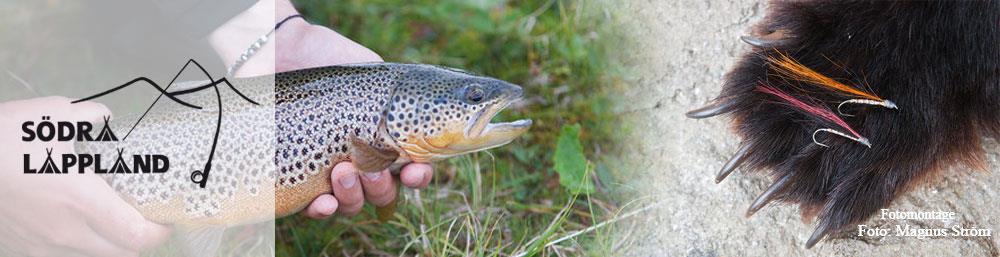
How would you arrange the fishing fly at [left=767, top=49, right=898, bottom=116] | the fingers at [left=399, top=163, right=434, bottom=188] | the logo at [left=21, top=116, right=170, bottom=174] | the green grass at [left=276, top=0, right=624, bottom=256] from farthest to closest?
the green grass at [left=276, top=0, right=624, bottom=256] → the fingers at [left=399, top=163, right=434, bottom=188] → the logo at [left=21, top=116, right=170, bottom=174] → the fishing fly at [left=767, top=49, right=898, bottom=116]

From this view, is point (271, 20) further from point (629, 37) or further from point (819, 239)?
point (819, 239)

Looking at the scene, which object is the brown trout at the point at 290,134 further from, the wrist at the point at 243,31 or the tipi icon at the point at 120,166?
the wrist at the point at 243,31

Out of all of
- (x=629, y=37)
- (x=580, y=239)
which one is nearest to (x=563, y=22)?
(x=629, y=37)

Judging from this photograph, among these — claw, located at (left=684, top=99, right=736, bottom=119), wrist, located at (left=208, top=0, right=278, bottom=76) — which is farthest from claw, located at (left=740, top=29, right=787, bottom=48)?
wrist, located at (left=208, top=0, right=278, bottom=76)

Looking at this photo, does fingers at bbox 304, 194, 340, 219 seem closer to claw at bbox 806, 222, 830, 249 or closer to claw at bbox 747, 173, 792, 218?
claw at bbox 747, 173, 792, 218

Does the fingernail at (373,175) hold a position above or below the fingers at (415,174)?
above

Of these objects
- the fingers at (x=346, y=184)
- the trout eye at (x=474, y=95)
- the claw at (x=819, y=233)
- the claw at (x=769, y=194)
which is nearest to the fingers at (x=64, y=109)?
the fingers at (x=346, y=184)
